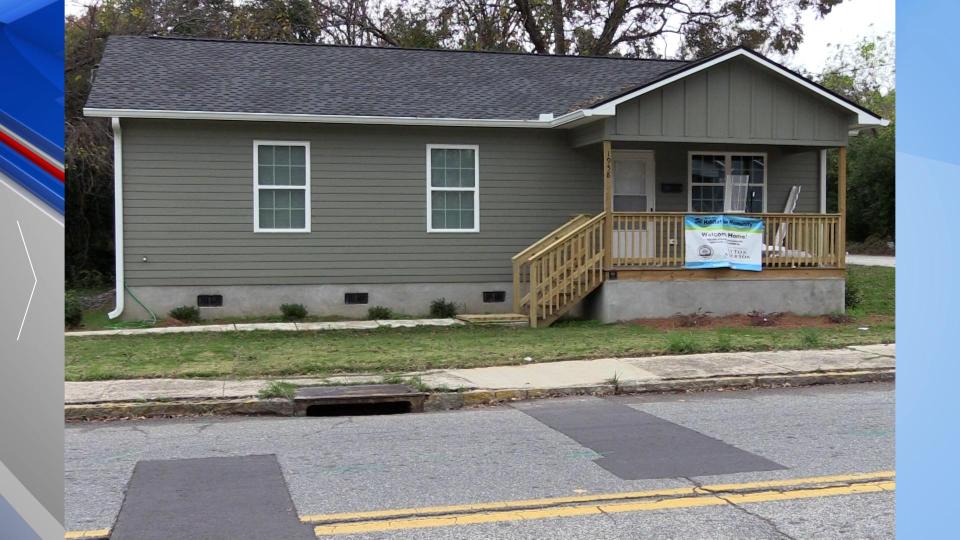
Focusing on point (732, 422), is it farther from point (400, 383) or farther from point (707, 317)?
point (707, 317)

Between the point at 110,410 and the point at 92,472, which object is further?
the point at 110,410

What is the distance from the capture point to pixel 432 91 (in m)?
18.2

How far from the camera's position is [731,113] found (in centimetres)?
1656

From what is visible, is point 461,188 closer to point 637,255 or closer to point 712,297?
point 637,255

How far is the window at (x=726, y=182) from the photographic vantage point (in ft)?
61.0

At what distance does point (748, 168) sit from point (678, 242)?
2.79 metres

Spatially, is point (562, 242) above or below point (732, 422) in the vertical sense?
above

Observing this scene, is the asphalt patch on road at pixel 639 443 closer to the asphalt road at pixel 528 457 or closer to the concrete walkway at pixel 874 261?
the asphalt road at pixel 528 457

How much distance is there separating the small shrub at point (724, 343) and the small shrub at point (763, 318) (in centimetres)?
260

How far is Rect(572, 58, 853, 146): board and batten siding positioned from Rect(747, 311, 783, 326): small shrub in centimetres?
311

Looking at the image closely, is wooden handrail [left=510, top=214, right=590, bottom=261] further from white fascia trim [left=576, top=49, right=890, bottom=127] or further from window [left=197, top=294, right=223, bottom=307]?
window [left=197, top=294, right=223, bottom=307]

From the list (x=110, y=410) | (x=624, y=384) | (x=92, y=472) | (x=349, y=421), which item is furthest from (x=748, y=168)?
(x=92, y=472)

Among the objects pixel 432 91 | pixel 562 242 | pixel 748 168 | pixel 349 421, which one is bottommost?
pixel 349 421

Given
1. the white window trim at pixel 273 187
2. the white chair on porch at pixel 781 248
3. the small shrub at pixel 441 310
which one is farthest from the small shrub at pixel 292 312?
the white chair on porch at pixel 781 248
